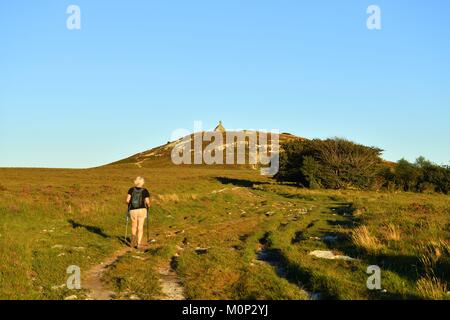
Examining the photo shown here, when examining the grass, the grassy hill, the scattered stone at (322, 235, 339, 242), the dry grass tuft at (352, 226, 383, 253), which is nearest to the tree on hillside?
the grassy hill

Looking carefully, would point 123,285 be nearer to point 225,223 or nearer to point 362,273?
point 362,273

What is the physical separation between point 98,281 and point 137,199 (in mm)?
5677

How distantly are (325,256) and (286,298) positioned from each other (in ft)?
16.0

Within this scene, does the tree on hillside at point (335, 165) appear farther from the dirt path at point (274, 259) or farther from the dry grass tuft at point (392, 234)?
the dirt path at point (274, 259)

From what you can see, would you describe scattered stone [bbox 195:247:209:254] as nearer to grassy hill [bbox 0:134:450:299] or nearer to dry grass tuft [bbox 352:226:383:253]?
grassy hill [bbox 0:134:450:299]

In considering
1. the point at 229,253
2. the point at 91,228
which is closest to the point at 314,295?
the point at 229,253

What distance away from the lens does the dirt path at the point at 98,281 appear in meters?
9.65

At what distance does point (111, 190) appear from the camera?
1468 inches

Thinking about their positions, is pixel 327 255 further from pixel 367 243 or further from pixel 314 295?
pixel 314 295

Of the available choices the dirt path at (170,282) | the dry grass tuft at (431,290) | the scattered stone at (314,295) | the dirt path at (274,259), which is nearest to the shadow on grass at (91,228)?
the dirt path at (170,282)

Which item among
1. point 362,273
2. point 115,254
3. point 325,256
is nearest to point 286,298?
point 362,273

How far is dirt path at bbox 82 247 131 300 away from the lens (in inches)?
380

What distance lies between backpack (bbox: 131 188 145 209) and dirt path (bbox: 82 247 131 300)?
82.5 inches

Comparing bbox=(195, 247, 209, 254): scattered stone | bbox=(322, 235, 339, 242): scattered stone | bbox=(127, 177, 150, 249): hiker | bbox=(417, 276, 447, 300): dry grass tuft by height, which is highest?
bbox=(127, 177, 150, 249): hiker
